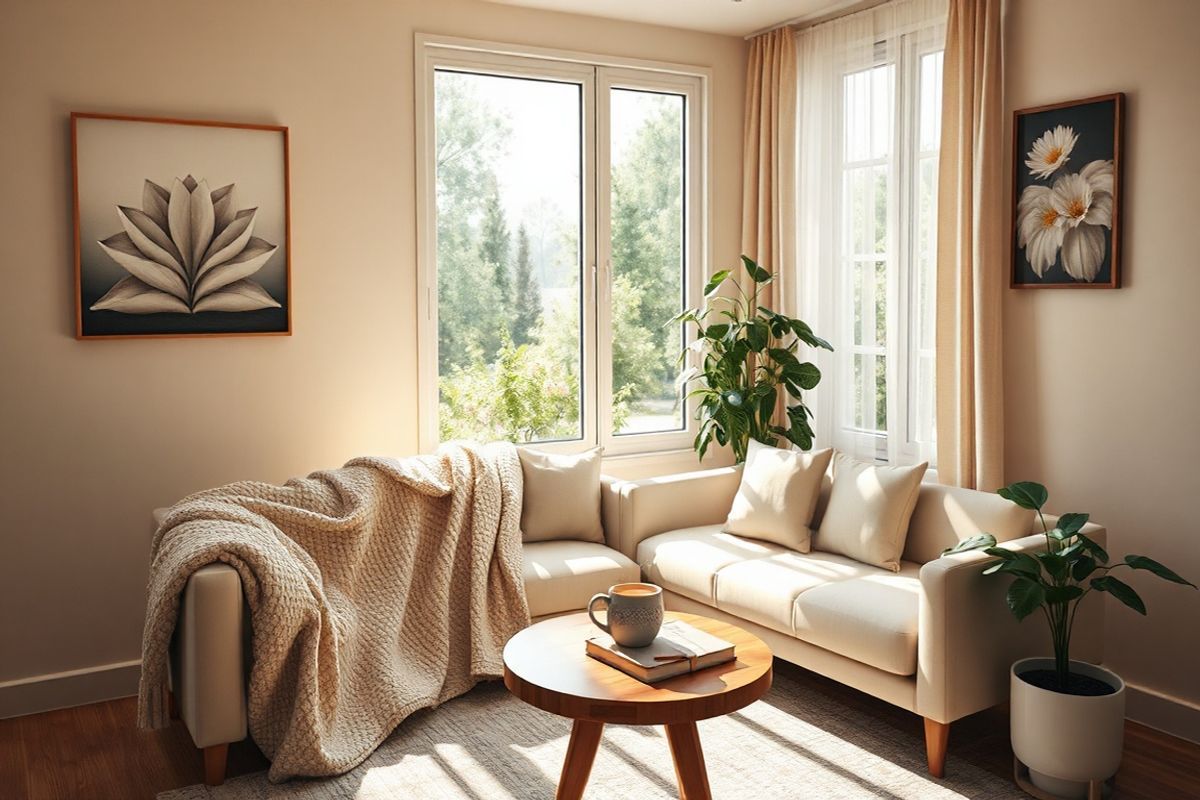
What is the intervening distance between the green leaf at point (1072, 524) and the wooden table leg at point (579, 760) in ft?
4.99

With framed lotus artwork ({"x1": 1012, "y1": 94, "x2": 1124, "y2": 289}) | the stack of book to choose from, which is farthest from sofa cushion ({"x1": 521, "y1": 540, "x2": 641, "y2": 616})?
framed lotus artwork ({"x1": 1012, "y1": 94, "x2": 1124, "y2": 289})

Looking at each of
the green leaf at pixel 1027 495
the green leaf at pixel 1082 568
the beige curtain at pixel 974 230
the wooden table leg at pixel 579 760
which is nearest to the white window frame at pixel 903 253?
the beige curtain at pixel 974 230

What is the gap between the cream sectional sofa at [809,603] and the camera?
306 centimetres

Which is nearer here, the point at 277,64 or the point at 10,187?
the point at 10,187

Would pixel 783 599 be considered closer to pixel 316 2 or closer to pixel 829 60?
pixel 829 60

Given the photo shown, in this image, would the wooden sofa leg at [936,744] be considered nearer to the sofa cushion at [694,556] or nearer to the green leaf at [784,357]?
the sofa cushion at [694,556]

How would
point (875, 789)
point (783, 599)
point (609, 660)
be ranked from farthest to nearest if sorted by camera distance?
point (783, 599)
point (875, 789)
point (609, 660)

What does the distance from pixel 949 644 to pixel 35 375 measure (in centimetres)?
324

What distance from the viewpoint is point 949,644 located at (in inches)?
121

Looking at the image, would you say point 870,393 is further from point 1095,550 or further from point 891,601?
point 1095,550

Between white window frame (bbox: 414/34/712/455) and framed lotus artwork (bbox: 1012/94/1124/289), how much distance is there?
5.56 ft

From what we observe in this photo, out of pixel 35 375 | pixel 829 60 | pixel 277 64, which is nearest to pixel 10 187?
pixel 35 375

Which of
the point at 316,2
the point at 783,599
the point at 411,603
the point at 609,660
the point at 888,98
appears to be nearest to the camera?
the point at 609,660

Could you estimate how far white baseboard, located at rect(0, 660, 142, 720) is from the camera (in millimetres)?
3746
